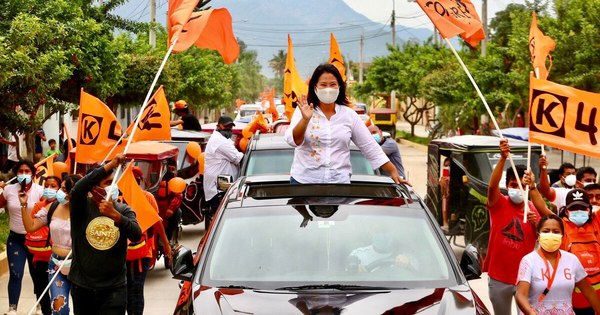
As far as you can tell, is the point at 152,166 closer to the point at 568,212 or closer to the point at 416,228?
the point at 568,212

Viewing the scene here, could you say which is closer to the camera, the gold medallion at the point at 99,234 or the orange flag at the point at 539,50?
the gold medallion at the point at 99,234

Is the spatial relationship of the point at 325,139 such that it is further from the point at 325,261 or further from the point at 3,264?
the point at 3,264

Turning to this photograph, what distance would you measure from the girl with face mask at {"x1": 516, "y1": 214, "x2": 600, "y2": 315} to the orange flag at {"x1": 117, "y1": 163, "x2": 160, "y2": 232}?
3.76m

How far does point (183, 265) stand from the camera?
646 cm

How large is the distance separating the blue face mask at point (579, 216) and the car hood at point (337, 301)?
7.75 feet

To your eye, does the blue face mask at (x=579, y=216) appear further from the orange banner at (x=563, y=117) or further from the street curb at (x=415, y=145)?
the street curb at (x=415, y=145)

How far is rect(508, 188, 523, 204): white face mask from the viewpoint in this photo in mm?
8531

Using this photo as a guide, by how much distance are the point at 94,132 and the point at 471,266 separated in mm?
5146

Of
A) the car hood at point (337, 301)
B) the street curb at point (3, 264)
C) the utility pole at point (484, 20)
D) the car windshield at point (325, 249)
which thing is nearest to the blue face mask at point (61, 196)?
the car windshield at point (325, 249)

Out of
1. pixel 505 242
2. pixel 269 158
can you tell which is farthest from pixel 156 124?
pixel 505 242

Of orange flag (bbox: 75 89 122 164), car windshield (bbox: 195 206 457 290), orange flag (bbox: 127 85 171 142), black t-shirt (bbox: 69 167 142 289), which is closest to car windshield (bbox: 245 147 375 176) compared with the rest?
orange flag (bbox: 127 85 171 142)

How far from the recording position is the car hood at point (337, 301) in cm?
559

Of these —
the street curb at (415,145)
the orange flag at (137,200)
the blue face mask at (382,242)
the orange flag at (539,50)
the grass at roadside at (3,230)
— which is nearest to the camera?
the blue face mask at (382,242)

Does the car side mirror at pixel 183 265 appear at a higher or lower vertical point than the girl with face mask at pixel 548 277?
higher
